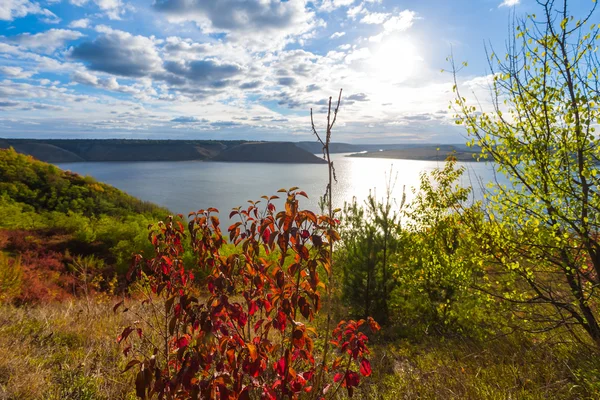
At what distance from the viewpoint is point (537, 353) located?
659 centimetres

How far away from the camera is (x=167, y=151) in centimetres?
15825

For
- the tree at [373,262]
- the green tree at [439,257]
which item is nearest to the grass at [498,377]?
the green tree at [439,257]

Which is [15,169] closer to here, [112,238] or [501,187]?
[112,238]

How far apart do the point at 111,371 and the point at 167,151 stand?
16822 centimetres

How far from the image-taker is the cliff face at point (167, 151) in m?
143

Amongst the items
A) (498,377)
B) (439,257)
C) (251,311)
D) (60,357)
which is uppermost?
(251,311)

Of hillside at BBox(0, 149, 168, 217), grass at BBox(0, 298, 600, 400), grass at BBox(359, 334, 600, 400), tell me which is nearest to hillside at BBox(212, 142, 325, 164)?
hillside at BBox(0, 149, 168, 217)

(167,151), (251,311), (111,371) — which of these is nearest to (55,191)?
(111,371)

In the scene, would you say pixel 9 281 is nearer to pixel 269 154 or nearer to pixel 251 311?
pixel 251 311

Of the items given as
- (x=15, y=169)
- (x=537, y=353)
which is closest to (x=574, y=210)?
(x=537, y=353)

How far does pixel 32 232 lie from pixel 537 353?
20949mm

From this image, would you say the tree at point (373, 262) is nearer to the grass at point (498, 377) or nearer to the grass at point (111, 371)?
the grass at point (498, 377)

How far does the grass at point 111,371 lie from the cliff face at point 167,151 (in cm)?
13181

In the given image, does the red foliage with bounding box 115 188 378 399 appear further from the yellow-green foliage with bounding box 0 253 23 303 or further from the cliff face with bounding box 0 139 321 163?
the cliff face with bounding box 0 139 321 163
